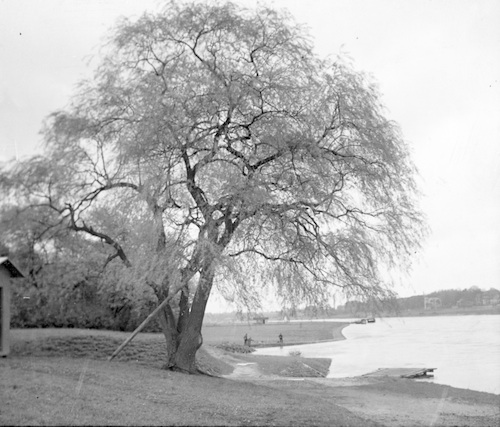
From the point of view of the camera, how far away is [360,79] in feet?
62.1

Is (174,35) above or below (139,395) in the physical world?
above

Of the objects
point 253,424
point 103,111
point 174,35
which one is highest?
point 174,35

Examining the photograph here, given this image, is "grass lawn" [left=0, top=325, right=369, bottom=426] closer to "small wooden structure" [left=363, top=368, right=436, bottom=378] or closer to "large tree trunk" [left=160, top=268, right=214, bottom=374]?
"large tree trunk" [left=160, top=268, right=214, bottom=374]

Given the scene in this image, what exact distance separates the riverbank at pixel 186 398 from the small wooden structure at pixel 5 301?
536mm

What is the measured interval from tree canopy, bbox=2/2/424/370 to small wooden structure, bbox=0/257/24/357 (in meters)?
2.51

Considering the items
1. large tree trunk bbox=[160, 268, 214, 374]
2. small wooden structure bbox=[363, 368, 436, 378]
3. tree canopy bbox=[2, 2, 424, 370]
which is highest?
tree canopy bbox=[2, 2, 424, 370]

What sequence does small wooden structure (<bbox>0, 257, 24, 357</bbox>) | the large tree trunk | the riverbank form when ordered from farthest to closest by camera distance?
the large tree trunk, small wooden structure (<bbox>0, 257, 24, 357</bbox>), the riverbank

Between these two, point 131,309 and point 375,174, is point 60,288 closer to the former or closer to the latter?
point 131,309

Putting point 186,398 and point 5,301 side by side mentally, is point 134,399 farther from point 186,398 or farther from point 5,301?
point 5,301

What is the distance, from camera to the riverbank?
36.7 feet

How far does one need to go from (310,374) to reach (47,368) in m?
16.5

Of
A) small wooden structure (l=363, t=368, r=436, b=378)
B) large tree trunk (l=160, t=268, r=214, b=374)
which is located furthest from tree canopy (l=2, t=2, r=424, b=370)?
small wooden structure (l=363, t=368, r=436, b=378)

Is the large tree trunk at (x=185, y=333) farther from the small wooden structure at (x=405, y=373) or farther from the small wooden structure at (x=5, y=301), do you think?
the small wooden structure at (x=405, y=373)

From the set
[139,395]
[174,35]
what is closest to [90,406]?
[139,395]
